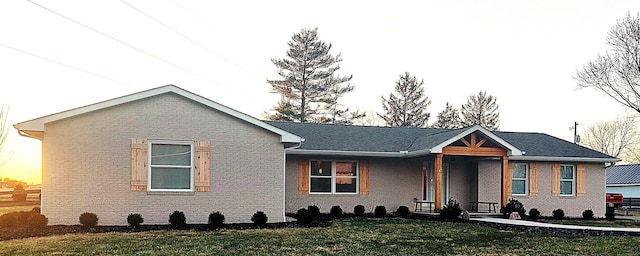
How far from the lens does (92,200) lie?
16.4m

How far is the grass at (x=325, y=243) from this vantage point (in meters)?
12.0

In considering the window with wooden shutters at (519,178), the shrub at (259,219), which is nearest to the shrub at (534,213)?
the window with wooden shutters at (519,178)

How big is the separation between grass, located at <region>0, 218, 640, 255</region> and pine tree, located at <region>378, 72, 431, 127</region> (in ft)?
112

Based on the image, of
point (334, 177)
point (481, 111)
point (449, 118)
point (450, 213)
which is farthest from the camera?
point (481, 111)

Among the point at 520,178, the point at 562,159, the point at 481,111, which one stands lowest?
the point at 520,178

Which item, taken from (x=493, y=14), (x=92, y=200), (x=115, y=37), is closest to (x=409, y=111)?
(x=493, y=14)

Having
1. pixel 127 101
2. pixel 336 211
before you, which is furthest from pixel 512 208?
pixel 127 101

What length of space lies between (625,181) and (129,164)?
40.0 meters

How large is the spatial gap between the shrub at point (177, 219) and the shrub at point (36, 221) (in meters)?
3.08

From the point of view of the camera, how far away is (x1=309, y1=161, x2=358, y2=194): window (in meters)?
22.6

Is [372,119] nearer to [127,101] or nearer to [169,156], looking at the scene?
[169,156]

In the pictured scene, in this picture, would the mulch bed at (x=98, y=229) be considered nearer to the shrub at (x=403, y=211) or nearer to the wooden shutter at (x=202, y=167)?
the wooden shutter at (x=202, y=167)

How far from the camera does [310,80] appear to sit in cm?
4688

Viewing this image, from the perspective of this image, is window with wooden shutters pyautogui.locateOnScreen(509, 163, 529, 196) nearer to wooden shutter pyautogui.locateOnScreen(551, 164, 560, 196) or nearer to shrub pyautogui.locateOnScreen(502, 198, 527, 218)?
wooden shutter pyautogui.locateOnScreen(551, 164, 560, 196)
